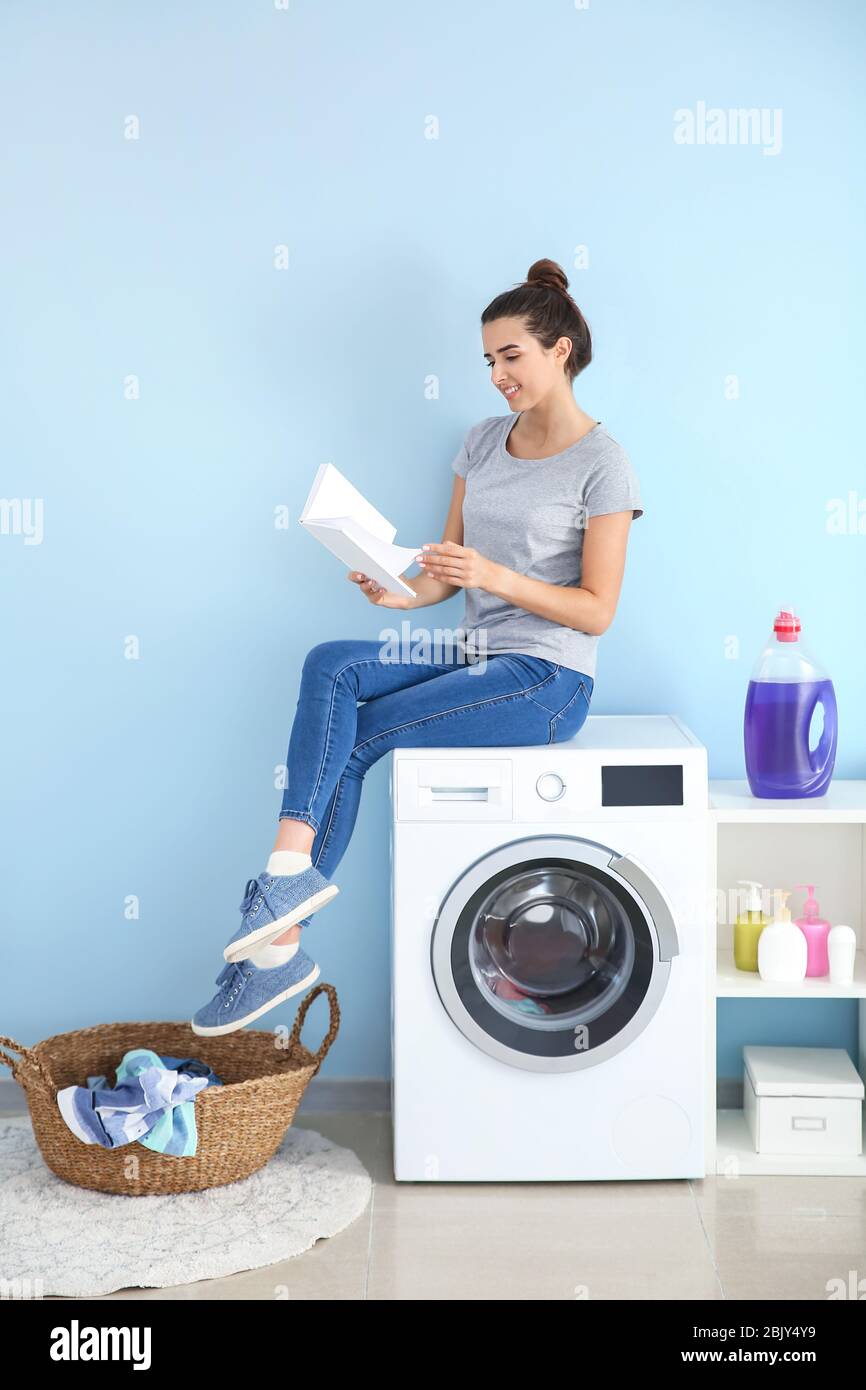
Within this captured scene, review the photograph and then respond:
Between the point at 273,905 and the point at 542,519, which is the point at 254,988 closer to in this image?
the point at 273,905

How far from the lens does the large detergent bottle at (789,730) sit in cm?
263

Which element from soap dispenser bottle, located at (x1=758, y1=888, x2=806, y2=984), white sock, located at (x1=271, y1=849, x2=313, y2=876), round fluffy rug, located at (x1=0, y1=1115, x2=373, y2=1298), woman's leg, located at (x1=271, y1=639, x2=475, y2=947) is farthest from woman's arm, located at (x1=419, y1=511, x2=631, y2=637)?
round fluffy rug, located at (x1=0, y1=1115, x2=373, y2=1298)

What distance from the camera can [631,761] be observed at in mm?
2461

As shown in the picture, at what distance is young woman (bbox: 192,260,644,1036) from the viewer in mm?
2367

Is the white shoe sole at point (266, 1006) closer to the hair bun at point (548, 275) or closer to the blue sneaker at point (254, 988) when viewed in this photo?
the blue sneaker at point (254, 988)

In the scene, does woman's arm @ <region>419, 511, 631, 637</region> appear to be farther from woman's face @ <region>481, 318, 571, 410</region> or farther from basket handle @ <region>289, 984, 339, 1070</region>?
basket handle @ <region>289, 984, 339, 1070</region>

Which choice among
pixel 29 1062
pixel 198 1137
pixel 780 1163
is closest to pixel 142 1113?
pixel 198 1137

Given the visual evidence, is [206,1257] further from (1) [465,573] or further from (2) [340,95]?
(2) [340,95]

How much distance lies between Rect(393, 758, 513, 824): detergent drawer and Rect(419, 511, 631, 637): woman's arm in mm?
302

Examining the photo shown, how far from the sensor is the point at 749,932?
107 inches

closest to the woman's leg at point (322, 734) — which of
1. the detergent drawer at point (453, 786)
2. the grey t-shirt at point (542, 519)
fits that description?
the detergent drawer at point (453, 786)

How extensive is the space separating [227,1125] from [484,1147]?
19.1 inches

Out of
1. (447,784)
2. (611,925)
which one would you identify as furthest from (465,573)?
(611,925)
